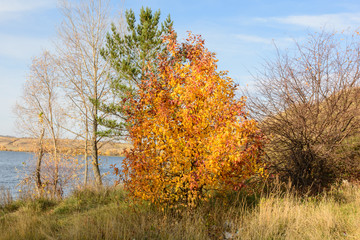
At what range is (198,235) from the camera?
471cm

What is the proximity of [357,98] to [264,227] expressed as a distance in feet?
18.3

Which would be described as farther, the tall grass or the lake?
the lake

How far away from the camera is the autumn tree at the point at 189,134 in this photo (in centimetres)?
512

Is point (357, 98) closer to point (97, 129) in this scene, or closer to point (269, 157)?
point (269, 157)

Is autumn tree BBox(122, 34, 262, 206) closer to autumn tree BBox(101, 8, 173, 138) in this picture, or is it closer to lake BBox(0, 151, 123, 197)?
lake BBox(0, 151, 123, 197)

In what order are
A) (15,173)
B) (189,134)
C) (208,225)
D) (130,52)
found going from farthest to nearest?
(15,173)
(130,52)
(208,225)
(189,134)

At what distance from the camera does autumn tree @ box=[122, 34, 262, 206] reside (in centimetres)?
512

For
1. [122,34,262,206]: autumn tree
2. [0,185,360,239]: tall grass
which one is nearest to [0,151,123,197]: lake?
[122,34,262,206]: autumn tree

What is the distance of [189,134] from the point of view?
5.40m

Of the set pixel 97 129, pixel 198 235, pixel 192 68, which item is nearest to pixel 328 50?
pixel 192 68

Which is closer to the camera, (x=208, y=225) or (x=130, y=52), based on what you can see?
(x=208, y=225)

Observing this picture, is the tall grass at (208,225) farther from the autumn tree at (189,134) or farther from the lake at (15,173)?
the lake at (15,173)

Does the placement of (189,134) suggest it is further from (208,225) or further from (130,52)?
(130,52)

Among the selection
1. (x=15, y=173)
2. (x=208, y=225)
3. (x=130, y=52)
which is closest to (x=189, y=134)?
(x=208, y=225)
